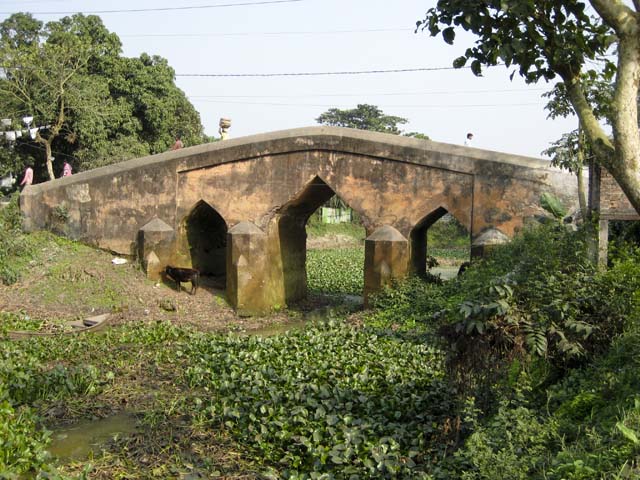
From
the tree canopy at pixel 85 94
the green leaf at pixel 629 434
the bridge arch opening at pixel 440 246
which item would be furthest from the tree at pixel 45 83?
the green leaf at pixel 629 434

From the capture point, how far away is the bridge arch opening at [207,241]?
1562cm

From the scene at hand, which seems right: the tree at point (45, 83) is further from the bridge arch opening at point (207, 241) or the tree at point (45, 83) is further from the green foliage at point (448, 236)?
the green foliage at point (448, 236)

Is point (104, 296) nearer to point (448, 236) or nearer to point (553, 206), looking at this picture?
point (553, 206)

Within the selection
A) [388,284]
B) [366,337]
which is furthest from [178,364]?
[388,284]

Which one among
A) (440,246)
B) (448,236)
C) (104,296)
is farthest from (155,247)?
(448,236)

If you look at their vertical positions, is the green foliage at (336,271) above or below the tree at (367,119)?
below

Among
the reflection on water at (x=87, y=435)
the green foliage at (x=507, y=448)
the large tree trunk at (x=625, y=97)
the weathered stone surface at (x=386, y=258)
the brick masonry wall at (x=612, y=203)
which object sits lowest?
the reflection on water at (x=87, y=435)

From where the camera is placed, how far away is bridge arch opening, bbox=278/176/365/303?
1514 cm

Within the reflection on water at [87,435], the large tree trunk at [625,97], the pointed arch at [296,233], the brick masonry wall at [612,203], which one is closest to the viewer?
the large tree trunk at [625,97]

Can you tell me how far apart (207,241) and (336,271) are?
18.6 feet

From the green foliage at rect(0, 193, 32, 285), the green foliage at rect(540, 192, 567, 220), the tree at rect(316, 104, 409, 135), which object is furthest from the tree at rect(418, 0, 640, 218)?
the tree at rect(316, 104, 409, 135)

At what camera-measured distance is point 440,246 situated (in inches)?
1209

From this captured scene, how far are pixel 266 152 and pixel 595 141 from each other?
9.68 meters

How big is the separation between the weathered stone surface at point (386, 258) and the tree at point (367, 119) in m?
30.4
